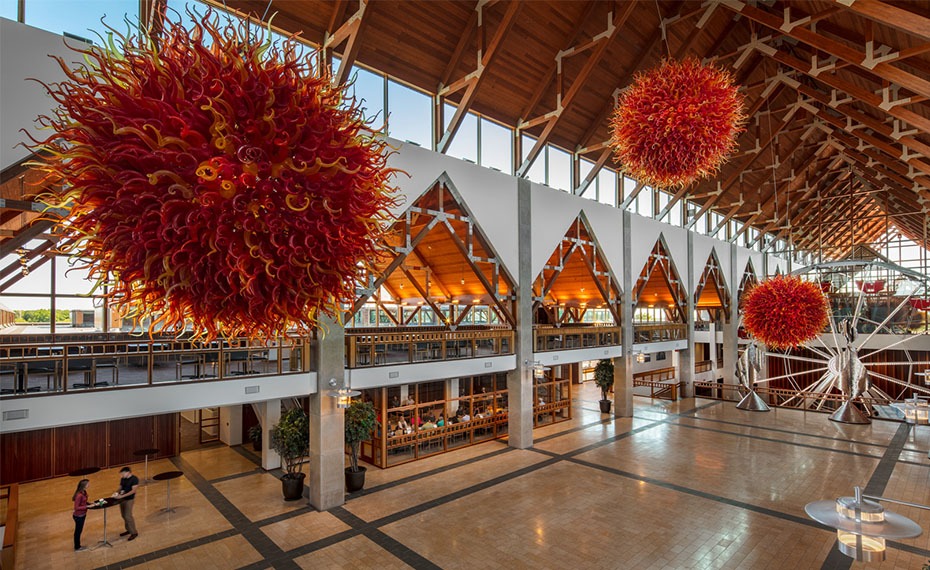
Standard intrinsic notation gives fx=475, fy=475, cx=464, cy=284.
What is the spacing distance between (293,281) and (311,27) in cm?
1002

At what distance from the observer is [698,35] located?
12.7 m

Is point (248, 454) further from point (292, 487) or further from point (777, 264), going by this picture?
point (777, 264)

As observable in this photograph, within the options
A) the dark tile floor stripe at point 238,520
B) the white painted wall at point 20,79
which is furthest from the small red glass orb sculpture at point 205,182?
the dark tile floor stripe at point 238,520

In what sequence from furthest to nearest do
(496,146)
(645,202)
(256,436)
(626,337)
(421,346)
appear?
(645,202) → (626,337) → (496,146) → (256,436) → (421,346)


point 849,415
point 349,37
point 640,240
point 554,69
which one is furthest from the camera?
point 640,240

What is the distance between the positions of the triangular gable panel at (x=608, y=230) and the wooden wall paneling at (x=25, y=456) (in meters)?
15.5

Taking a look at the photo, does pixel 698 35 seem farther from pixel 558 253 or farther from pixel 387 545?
pixel 387 545

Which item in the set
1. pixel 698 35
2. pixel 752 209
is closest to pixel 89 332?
pixel 698 35

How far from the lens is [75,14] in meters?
5.39

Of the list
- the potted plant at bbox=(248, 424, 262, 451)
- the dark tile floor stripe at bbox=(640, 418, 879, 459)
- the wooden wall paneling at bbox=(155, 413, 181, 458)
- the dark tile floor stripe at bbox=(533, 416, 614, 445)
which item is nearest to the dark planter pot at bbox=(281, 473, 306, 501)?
the potted plant at bbox=(248, 424, 262, 451)

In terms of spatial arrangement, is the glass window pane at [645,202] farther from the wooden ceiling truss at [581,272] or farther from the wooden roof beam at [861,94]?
the wooden roof beam at [861,94]

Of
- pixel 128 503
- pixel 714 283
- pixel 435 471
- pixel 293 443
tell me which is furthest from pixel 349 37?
pixel 714 283

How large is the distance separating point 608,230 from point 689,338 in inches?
292

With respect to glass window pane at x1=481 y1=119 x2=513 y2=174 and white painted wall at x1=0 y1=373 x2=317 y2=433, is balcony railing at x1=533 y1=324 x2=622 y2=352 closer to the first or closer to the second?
glass window pane at x1=481 y1=119 x2=513 y2=174
